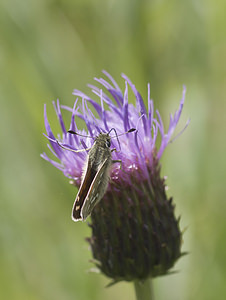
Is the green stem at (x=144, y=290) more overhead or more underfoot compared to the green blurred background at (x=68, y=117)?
more underfoot

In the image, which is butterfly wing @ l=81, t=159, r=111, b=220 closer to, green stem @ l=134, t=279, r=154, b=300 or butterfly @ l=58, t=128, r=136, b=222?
butterfly @ l=58, t=128, r=136, b=222

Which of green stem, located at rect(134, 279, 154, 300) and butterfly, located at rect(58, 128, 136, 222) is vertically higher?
butterfly, located at rect(58, 128, 136, 222)

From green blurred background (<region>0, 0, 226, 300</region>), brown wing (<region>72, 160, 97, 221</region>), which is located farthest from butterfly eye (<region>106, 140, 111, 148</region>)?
green blurred background (<region>0, 0, 226, 300</region>)

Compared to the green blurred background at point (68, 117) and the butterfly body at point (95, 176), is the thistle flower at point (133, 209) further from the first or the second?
the green blurred background at point (68, 117)

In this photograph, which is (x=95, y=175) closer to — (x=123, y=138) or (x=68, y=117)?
(x=123, y=138)

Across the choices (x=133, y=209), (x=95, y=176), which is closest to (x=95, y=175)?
(x=95, y=176)

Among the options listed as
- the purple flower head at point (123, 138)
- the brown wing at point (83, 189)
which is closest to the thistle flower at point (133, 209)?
the purple flower head at point (123, 138)

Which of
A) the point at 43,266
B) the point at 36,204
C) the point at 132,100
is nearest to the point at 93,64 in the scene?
the point at 132,100
